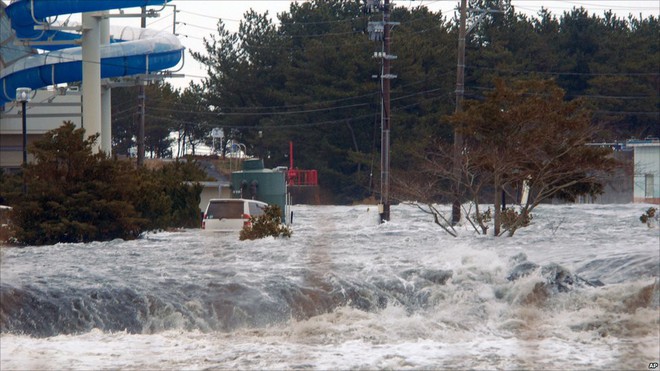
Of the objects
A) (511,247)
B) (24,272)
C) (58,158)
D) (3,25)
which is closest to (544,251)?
(511,247)

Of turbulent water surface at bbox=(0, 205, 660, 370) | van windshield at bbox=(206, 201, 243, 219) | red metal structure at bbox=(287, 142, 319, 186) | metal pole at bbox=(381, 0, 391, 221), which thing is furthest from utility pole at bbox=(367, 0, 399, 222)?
red metal structure at bbox=(287, 142, 319, 186)

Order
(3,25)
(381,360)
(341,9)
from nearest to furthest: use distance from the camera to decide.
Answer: (381,360) → (3,25) → (341,9)

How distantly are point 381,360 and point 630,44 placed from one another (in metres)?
60.0

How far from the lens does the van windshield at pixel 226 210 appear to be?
34938mm

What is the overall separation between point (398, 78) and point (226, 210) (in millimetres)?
40586

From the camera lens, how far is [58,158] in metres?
33.8

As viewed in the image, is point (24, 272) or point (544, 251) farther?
point (544, 251)

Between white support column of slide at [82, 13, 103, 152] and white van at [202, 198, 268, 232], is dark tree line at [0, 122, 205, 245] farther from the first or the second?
white support column of slide at [82, 13, 103, 152]

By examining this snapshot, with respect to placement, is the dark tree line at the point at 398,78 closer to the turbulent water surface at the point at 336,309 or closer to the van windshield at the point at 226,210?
the van windshield at the point at 226,210

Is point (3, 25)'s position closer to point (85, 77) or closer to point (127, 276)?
point (85, 77)

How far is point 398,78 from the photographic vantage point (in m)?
74.1

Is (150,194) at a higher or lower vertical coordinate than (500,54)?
lower

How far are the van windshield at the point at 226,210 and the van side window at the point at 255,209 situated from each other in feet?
1.66

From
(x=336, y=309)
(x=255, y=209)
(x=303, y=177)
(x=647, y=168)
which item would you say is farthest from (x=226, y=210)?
(x=303, y=177)
